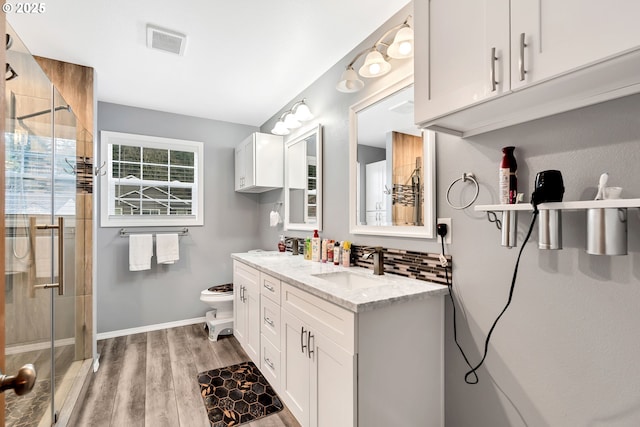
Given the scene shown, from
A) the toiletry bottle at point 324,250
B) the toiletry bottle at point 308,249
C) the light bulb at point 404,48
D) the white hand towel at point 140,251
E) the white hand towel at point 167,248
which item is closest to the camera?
the light bulb at point 404,48

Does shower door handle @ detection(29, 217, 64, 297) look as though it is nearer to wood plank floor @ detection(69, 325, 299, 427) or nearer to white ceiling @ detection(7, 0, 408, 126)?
wood plank floor @ detection(69, 325, 299, 427)

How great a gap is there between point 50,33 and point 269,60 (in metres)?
1.45

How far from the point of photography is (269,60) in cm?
236

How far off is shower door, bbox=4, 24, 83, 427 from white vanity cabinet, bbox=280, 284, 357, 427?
4.00 feet

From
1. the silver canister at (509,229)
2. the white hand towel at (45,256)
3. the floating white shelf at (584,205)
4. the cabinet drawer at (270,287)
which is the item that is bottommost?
the cabinet drawer at (270,287)

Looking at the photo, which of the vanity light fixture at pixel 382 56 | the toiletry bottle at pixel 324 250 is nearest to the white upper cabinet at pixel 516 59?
the vanity light fixture at pixel 382 56

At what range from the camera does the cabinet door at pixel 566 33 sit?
78 cm

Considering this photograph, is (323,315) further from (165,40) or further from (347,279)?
(165,40)

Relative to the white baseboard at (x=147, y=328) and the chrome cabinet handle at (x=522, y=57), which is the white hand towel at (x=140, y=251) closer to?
the white baseboard at (x=147, y=328)

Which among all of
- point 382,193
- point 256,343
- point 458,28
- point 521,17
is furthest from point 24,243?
point 521,17

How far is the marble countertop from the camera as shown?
130 centimetres

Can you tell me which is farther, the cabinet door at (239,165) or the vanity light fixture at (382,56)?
the cabinet door at (239,165)

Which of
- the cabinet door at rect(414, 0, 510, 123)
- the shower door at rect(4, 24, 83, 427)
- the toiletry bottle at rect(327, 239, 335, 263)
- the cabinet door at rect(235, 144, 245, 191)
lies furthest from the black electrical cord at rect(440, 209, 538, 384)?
the cabinet door at rect(235, 144, 245, 191)

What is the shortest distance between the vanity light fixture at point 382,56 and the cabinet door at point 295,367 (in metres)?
1.48
